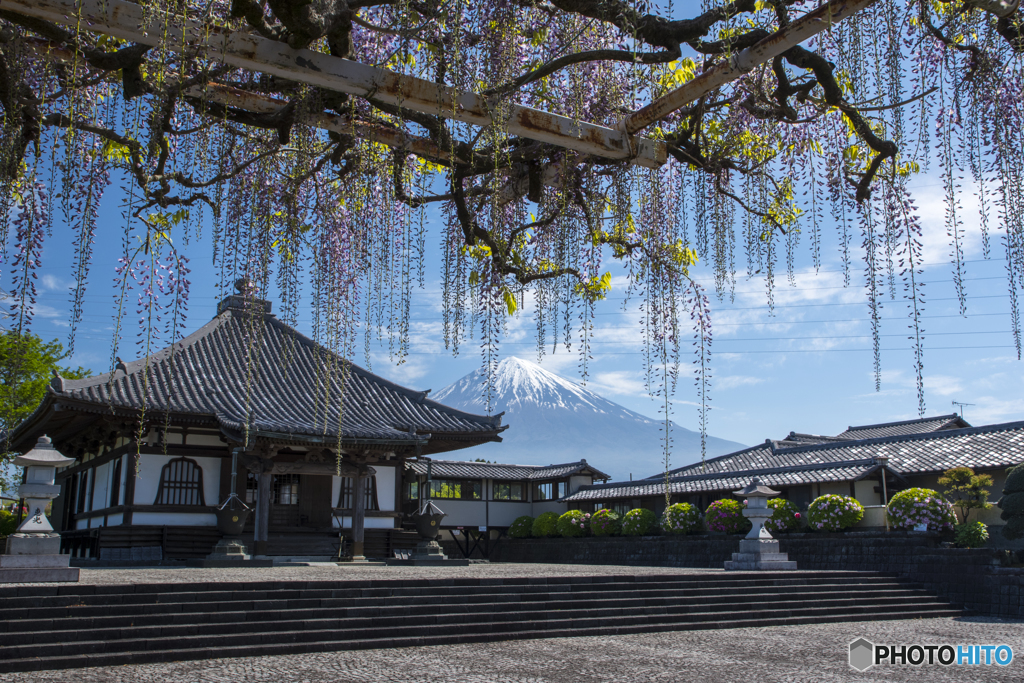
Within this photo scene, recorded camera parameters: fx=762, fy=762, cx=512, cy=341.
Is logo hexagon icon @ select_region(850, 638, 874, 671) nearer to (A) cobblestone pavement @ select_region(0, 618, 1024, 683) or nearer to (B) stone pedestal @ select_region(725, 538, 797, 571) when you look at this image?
(A) cobblestone pavement @ select_region(0, 618, 1024, 683)

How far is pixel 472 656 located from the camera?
6820 mm

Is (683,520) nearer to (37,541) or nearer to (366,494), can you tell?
(366,494)

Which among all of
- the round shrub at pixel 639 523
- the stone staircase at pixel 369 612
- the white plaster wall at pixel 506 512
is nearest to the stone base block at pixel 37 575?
the stone staircase at pixel 369 612

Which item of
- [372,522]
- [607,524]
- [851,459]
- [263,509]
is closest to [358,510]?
[372,522]

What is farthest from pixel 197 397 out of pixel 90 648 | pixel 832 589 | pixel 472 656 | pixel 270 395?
pixel 832 589

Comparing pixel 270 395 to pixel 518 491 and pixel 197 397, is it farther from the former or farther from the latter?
pixel 518 491

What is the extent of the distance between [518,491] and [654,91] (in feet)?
80.8

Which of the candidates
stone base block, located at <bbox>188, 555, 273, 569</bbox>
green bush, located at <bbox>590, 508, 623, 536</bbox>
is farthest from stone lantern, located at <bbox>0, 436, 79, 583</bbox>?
green bush, located at <bbox>590, 508, 623, 536</bbox>

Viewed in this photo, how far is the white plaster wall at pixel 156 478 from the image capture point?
15094mm

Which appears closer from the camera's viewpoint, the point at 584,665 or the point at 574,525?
the point at 584,665

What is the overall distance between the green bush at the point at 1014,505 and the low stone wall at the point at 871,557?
A: 0.43 m

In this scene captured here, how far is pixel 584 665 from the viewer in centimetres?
630

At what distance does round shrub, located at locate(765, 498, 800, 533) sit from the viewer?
16.2m

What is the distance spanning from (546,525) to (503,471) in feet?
17.0
